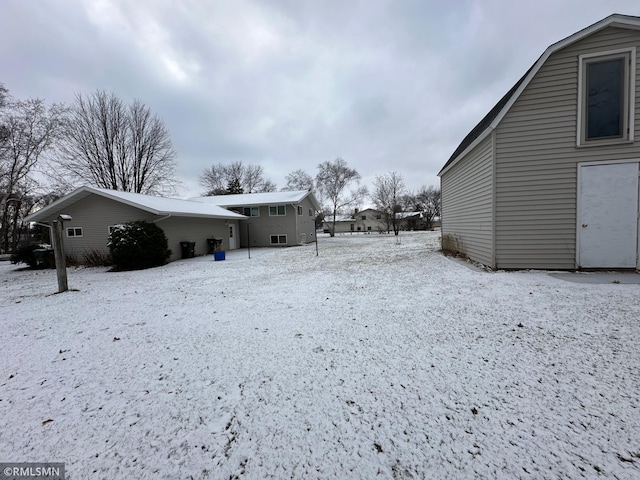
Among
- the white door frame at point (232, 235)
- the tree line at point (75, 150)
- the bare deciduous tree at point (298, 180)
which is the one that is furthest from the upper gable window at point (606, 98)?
the bare deciduous tree at point (298, 180)

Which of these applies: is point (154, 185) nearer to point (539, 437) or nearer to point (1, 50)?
point (1, 50)

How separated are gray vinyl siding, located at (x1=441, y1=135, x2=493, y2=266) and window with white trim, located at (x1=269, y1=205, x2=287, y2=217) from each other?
1241cm

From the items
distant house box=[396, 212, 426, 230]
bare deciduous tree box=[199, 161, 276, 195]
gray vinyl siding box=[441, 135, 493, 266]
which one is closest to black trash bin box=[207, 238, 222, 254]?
gray vinyl siding box=[441, 135, 493, 266]

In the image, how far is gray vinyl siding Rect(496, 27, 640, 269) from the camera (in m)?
6.08

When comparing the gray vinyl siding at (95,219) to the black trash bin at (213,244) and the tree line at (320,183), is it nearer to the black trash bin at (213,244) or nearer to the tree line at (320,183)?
the black trash bin at (213,244)

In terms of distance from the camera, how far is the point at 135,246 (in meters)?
10.3

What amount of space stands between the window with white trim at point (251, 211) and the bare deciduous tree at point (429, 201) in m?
43.7

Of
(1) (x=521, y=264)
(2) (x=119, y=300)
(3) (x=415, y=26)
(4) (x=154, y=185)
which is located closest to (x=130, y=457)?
(2) (x=119, y=300)

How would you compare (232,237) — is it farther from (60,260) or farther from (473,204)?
(473,204)

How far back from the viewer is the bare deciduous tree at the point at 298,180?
4723cm

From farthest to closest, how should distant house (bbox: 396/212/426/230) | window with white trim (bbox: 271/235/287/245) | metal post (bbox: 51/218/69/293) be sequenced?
distant house (bbox: 396/212/426/230) < window with white trim (bbox: 271/235/287/245) < metal post (bbox: 51/218/69/293)

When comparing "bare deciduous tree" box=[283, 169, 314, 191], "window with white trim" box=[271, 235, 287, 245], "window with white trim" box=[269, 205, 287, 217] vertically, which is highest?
"bare deciduous tree" box=[283, 169, 314, 191]

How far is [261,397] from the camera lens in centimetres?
221

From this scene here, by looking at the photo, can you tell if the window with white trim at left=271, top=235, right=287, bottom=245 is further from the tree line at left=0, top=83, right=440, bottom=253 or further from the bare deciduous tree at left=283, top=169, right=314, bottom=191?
the bare deciduous tree at left=283, top=169, right=314, bottom=191
